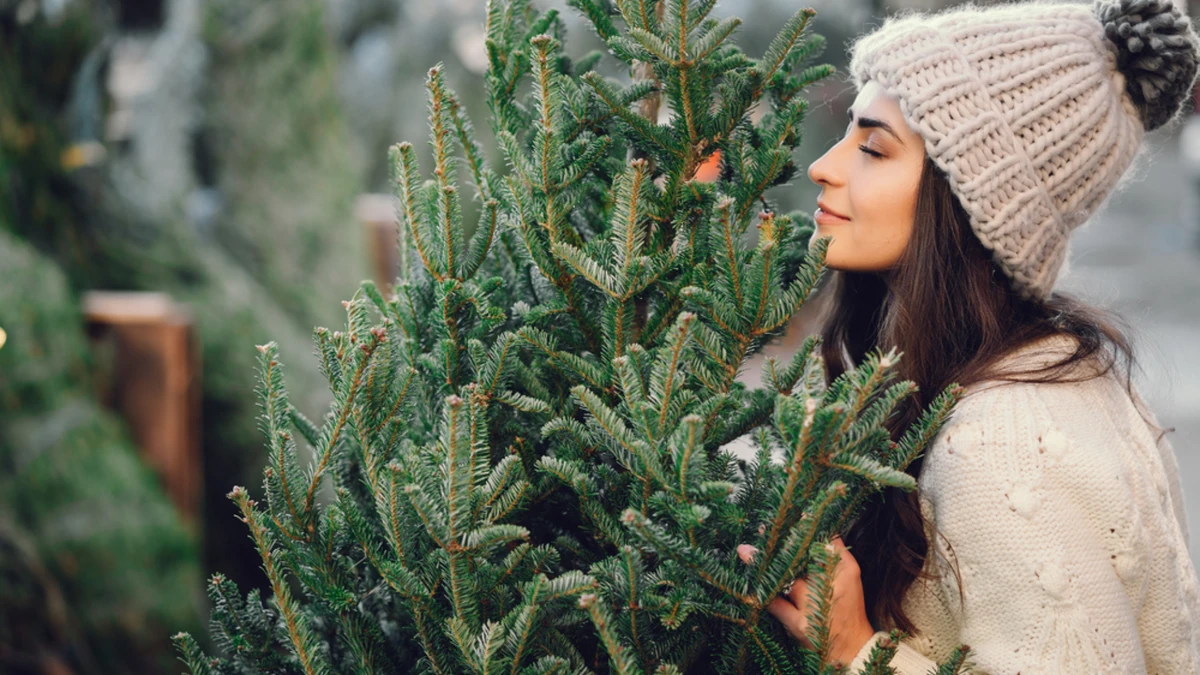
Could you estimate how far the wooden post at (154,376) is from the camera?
323cm

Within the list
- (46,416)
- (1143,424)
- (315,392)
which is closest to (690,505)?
(1143,424)

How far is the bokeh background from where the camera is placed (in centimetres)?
288

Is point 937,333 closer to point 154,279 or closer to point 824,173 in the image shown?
point 824,173

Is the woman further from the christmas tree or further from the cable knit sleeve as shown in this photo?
the christmas tree

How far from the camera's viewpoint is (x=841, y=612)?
4.48 feet

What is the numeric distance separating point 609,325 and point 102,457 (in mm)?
2270

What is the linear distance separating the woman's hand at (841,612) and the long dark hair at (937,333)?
102mm

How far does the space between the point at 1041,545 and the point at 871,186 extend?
62cm

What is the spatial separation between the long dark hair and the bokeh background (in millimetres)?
260

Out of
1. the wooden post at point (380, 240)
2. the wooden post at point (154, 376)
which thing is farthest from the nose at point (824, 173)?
the wooden post at point (380, 240)

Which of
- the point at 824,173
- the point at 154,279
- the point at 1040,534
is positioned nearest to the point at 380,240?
the point at 154,279

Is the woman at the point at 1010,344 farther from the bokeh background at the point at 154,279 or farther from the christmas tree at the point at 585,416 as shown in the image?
the bokeh background at the point at 154,279

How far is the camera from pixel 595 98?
1463 millimetres

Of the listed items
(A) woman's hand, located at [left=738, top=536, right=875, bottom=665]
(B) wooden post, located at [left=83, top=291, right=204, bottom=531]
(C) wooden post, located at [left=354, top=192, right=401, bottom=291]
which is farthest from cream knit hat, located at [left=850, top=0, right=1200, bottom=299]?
(C) wooden post, located at [left=354, top=192, right=401, bottom=291]
